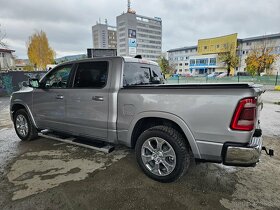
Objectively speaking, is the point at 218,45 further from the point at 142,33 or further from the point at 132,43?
the point at 142,33

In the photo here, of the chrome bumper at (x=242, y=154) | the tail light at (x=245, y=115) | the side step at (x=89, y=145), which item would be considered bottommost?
the side step at (x=89, y=145)

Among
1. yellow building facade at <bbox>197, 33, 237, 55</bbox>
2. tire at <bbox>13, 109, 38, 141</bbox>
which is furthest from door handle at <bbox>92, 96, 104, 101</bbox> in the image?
yellow building facade at <bbox>197, 33, 237, 55</bbox>

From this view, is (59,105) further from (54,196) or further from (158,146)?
(158,146)

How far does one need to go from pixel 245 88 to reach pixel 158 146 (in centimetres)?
138

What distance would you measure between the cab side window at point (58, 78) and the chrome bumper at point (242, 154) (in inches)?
121

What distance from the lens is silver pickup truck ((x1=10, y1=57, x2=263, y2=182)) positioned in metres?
2.11

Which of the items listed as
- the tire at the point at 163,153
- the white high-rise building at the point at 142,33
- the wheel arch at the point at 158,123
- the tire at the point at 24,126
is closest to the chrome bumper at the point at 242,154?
the wheel arch at the point at 158,123

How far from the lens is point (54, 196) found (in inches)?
96.5

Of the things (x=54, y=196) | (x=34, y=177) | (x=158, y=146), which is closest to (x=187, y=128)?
(x=158, y=146)

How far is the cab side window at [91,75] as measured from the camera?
3.14 m

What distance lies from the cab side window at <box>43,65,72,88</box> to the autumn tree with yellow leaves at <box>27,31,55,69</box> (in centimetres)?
4573

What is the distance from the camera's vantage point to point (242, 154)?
82.3 inches

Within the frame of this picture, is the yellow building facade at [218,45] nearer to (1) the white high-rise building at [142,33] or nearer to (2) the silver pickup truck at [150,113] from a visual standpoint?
(1) the white high-rise building at [142,33]

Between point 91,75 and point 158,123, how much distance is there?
1.50 meters
